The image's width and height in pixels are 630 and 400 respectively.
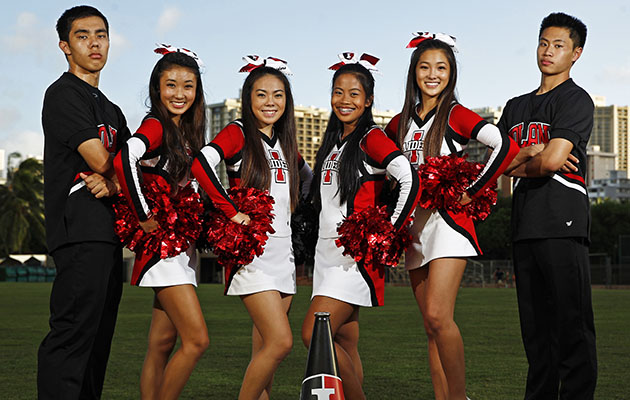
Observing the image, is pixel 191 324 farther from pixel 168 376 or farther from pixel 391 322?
pixel 391 322

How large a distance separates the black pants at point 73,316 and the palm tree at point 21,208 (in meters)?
54.1

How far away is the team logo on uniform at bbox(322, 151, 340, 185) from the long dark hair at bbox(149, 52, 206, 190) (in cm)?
88

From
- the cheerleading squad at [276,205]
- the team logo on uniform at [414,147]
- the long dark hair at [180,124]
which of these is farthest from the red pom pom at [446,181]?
the long dark hair at [180,124]

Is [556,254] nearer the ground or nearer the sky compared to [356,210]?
nearer the ground

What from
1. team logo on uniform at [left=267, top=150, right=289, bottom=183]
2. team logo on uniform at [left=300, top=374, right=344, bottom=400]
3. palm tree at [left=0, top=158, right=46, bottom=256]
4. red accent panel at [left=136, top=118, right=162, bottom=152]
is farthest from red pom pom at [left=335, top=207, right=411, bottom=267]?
palm tree at [left=0, top=158, right=46, bottom=256]

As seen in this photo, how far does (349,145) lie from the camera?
17.4ft

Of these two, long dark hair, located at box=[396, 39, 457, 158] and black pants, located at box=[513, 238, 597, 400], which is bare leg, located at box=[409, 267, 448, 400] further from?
long dark hair, located at box=[396, 39, 457, 158]

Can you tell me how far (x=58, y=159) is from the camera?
15.6ft

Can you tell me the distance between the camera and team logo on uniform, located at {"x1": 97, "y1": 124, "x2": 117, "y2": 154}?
192 inches

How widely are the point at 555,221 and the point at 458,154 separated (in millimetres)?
Result: 786

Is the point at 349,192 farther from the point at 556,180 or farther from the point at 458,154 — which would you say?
the point at 556,180

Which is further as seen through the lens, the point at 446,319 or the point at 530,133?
the point at 530,133

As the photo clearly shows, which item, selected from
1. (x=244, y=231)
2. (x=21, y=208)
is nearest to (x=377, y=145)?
(x=244, y=231)

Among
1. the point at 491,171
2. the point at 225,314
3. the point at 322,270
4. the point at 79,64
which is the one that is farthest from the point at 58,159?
the point at 225,314
